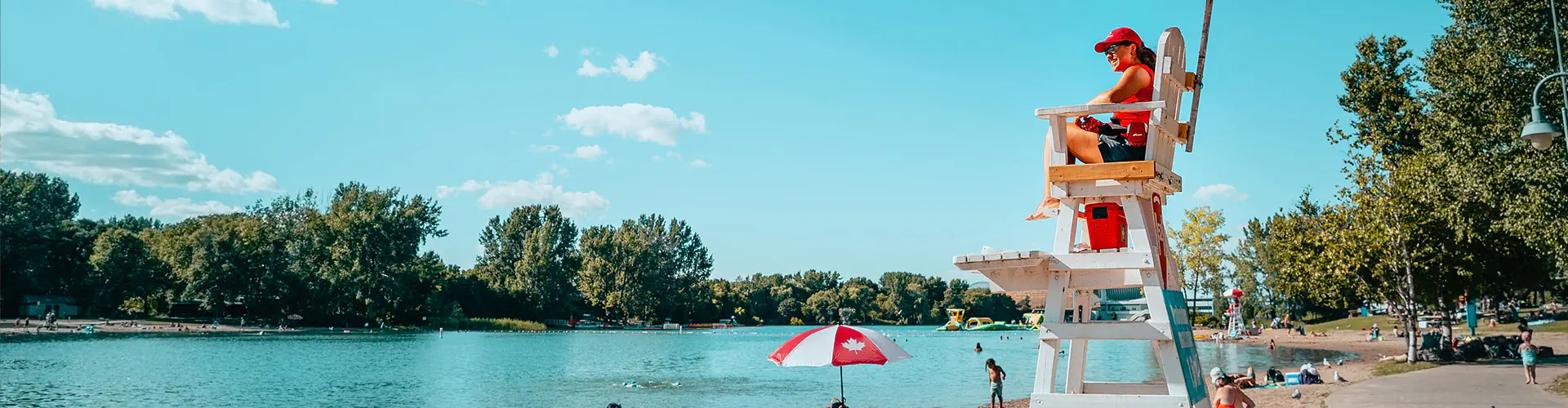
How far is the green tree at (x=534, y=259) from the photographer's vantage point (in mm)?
112750

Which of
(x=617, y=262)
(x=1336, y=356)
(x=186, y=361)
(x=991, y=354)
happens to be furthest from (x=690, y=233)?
(x=1336, y=356)

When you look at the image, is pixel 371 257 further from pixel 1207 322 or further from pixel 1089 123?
pixel 1089 123

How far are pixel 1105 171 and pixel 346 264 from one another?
9666 centimetres

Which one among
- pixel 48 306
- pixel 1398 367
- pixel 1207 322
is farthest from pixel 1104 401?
pixel 48 306

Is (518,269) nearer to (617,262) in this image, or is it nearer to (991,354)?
(617,262)

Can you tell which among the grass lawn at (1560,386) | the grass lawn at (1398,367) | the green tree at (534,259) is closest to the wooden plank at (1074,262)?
the grass lawn at (1560,386)

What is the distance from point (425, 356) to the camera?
5641 centimetres

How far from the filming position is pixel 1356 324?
74.6 m

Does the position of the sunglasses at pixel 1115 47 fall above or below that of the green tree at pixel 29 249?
above

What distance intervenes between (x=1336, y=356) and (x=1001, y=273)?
4341cm

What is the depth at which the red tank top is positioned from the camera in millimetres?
8516

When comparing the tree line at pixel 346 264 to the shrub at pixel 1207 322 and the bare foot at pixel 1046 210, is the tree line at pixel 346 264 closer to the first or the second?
the shrub at pixel 1207 322

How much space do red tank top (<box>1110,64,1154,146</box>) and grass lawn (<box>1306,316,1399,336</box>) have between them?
69336 mm

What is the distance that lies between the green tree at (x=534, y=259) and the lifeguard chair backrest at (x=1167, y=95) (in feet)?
355
